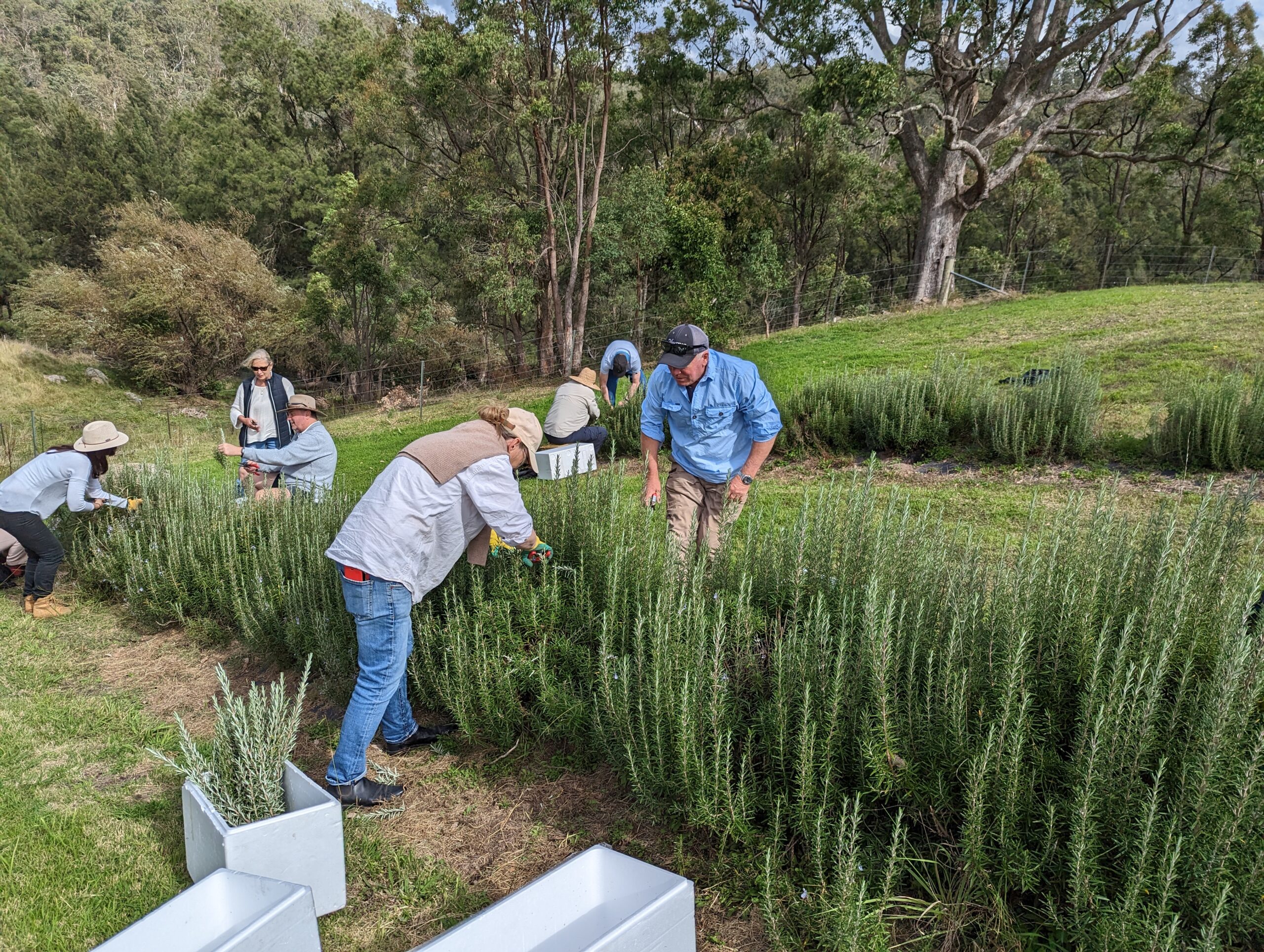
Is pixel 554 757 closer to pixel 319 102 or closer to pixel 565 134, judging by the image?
pixel 565 134

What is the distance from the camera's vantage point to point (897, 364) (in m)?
12.1

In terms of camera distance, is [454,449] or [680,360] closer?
[454,449]

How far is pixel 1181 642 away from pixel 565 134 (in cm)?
1926

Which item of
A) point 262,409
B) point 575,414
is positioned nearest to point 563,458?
point 575,414

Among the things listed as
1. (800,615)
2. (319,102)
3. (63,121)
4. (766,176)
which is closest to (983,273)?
(766,176)

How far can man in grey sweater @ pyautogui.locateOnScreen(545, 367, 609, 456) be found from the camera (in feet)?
26.6

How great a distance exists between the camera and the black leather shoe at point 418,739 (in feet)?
12.5

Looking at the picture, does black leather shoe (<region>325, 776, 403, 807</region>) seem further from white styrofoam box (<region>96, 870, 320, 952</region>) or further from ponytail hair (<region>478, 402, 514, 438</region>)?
ponytail hair (<region>478, 402, 514, 438</region>)

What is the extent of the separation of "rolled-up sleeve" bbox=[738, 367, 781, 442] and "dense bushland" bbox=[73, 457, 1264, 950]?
65cm

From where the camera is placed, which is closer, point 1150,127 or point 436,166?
point 436,166

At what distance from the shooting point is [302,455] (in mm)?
6621

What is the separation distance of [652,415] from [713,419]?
0.51 meters

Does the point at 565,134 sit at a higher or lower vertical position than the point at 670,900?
higher

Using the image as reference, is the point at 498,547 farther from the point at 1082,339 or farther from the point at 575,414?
the point at 1082,339
